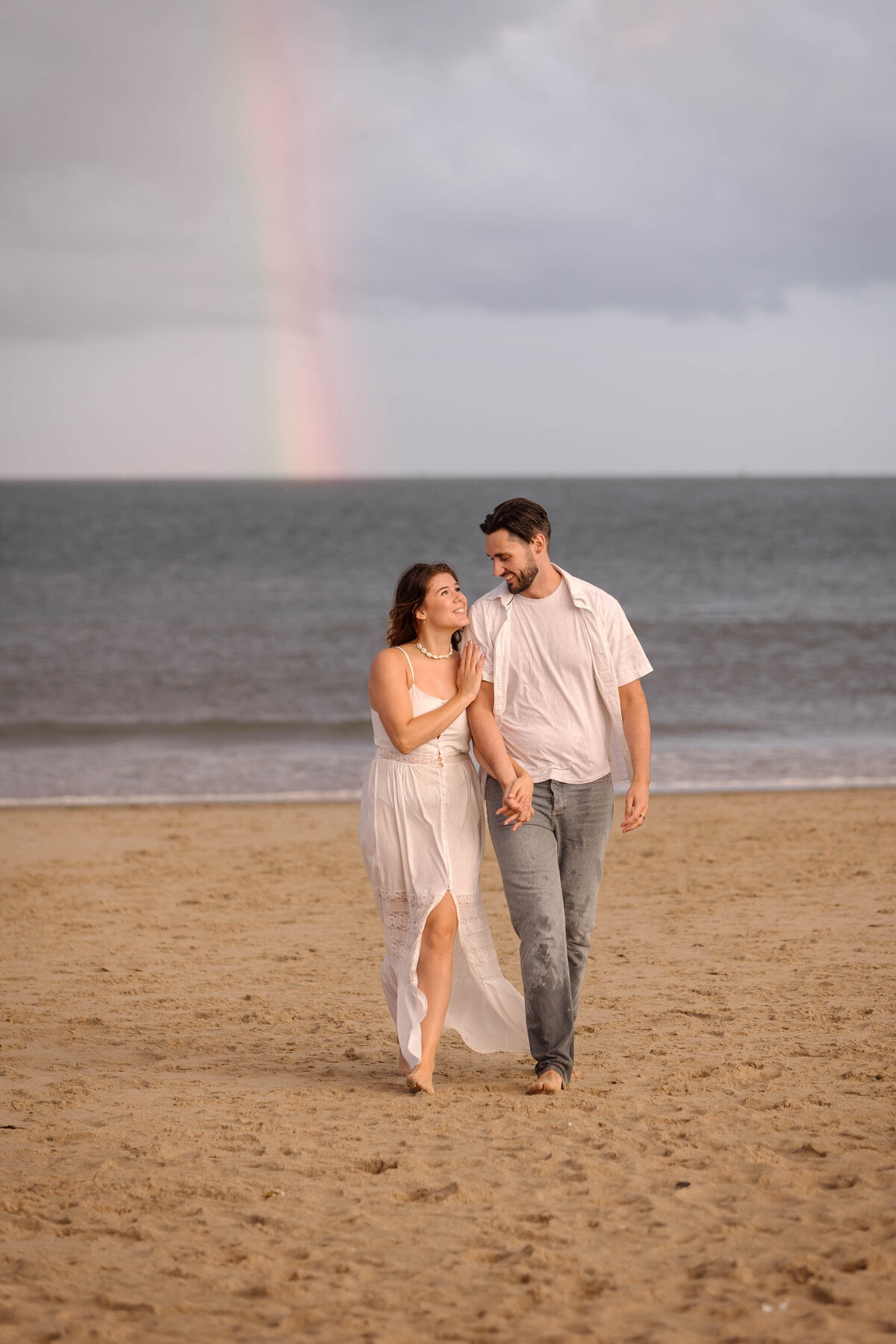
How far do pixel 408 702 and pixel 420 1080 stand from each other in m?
1.37

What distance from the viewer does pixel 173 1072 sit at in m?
5.05

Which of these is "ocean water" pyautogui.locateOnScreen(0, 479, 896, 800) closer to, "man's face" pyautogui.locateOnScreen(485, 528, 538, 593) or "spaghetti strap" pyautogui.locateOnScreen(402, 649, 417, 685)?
"spaghetti strap" pyautogui.locateOnScreen(402, 649, 417, 685)

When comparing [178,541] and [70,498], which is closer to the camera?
[178,541]

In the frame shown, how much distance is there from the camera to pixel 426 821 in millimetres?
4617

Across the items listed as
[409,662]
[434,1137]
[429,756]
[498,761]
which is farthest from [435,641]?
[434,1137]

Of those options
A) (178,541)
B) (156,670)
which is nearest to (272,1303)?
(156,670)

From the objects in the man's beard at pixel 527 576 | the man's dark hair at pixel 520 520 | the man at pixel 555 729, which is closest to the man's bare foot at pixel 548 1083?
the man at pixel 555 729

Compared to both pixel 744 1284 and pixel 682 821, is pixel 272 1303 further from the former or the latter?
pixel 682 821

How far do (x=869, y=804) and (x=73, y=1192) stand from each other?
28.1ft

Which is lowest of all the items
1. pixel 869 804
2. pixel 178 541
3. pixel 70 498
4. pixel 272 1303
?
pixel 272 1303

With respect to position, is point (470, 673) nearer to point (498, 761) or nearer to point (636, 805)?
point (498, 761)

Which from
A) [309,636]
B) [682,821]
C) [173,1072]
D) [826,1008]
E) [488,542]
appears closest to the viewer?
[488,542]

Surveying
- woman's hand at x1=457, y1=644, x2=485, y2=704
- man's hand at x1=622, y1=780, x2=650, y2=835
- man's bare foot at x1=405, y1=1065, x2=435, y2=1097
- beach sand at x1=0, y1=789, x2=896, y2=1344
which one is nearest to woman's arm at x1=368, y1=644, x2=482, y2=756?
woman's hand at x1=457, y1=644, x2=485, y2=704

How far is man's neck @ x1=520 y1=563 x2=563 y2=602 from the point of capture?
179 inches
